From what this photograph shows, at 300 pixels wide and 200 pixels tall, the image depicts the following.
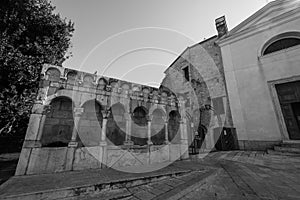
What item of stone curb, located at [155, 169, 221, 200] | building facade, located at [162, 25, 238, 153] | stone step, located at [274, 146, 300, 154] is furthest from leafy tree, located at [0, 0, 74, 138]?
stone step, located at [274, 146, 300, 154]

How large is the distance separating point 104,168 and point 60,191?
182 cm

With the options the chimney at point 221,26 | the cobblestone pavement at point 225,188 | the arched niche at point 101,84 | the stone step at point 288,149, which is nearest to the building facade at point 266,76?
the stone step at point 288,149

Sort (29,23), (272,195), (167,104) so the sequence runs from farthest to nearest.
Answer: (29,23)
(167,104)
(272,195)

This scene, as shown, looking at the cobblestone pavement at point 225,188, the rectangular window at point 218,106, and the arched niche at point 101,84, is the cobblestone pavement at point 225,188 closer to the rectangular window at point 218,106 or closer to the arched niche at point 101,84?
the arched niche at point 101,84

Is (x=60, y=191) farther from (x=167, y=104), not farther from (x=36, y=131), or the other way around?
(x=167, y=104)

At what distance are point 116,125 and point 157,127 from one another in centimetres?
203

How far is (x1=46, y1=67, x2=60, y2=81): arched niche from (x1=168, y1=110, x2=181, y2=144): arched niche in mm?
4940

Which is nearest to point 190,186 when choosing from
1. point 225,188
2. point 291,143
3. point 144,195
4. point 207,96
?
point 225,188

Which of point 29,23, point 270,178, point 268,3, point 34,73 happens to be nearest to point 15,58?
point 34,73

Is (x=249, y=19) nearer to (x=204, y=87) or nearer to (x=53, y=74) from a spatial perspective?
(x=204, y=87)

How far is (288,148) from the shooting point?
23.6 feet

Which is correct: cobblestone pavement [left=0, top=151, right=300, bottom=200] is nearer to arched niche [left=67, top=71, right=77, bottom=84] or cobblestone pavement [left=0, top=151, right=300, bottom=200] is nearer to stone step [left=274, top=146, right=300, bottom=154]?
arched niche [left=67, top=71, right=77, bottom=84]

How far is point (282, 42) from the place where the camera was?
9.66 meters

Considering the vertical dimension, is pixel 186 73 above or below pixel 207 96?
above
